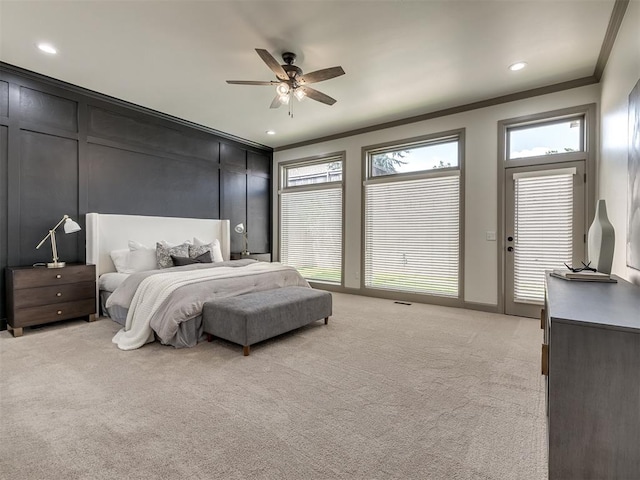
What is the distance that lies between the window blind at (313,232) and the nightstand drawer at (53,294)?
360cm

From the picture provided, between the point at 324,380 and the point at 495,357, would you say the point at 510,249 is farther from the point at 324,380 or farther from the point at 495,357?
the point at 324,380

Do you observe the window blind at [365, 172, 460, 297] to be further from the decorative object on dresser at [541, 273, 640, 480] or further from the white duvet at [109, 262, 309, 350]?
the decorative object on dresser at [541, 273, 640, 480]

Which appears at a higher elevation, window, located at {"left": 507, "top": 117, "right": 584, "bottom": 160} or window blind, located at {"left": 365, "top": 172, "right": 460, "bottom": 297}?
window, located at {"left": 507, "top": 117, "right": 584, "bottom": 160}

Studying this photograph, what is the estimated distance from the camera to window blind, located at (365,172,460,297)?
4.81 m

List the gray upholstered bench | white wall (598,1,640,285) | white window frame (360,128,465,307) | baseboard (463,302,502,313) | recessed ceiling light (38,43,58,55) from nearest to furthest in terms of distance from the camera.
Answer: white wall (598,1,640,285) < the gray upholstered bench < recessed ceiling light (38,43,58,55) < baseboard (463,302,502,313) < white window frame (360,128,465,307)

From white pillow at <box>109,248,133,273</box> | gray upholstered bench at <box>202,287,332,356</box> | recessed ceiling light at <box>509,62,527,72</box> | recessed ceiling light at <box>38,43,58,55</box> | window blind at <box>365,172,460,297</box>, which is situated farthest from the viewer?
window blind at <box>365,172,460,297</box>

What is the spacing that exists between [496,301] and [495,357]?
1.78 m

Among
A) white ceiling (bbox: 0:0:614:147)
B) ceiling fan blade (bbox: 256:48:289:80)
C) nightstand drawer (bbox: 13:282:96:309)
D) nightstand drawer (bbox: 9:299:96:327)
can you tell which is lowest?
nightstand drawer (bbox: 9:299:96:327)

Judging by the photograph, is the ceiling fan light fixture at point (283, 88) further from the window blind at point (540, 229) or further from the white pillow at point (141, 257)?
the window blind at point (540, 229)

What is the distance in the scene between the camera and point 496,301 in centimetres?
440

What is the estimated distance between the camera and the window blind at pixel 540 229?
394cm

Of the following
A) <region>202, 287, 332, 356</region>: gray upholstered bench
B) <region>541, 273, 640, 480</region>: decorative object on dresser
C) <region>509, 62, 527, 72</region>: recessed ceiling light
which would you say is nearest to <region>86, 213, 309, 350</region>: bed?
<region>202, 287, 332, 356</region>: gray upholstered bench

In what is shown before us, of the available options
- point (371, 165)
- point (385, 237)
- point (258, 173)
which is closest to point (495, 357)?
point (385, 237)

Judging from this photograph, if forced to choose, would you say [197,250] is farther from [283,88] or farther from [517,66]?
[517,66]
